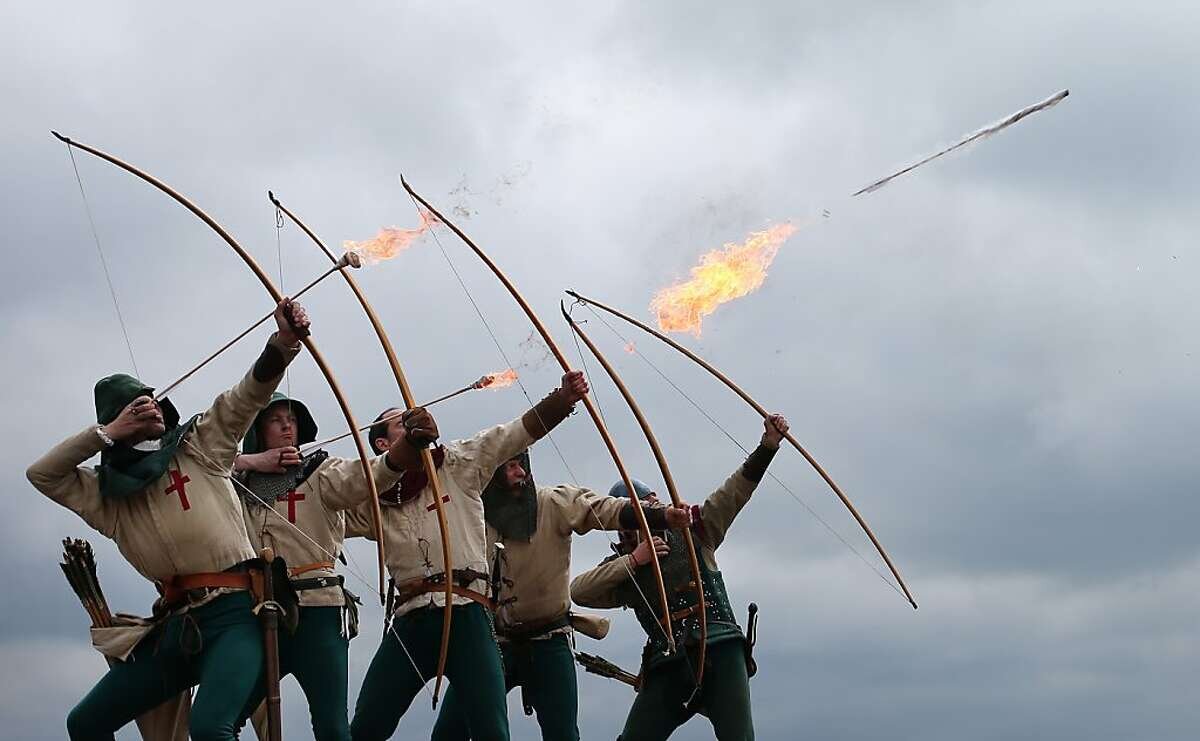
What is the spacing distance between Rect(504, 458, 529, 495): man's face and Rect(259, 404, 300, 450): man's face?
1.46m

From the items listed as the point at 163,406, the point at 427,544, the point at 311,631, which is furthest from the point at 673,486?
the point at 163,406

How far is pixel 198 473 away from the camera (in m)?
7.48

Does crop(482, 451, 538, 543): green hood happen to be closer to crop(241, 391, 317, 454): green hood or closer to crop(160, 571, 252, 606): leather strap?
crop(241, 391, 317, 454): green hood

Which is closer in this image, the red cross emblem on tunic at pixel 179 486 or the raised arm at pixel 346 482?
the red cross emblem on tunic at pixel 179 486

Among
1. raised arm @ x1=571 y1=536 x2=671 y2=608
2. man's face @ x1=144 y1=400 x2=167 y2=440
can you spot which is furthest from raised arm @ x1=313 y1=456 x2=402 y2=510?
raised arm @ x1=571 y1=536 x2=671 y2=608

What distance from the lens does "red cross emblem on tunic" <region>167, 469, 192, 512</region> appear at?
7391mm

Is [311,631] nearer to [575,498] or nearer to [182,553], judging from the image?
[182,553]

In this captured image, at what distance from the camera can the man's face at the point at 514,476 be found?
9.70 metres

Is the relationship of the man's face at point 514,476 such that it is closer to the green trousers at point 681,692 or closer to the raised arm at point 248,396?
the green trousers at point 681,692

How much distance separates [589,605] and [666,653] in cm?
94

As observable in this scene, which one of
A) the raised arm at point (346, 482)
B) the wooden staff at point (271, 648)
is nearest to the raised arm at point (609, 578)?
the raised arm at point (346, 482)

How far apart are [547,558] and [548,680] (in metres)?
0.72

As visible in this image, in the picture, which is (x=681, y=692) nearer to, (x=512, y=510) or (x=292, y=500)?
(x=512, y=510)

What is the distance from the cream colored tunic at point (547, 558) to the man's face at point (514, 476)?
21 centimetres
